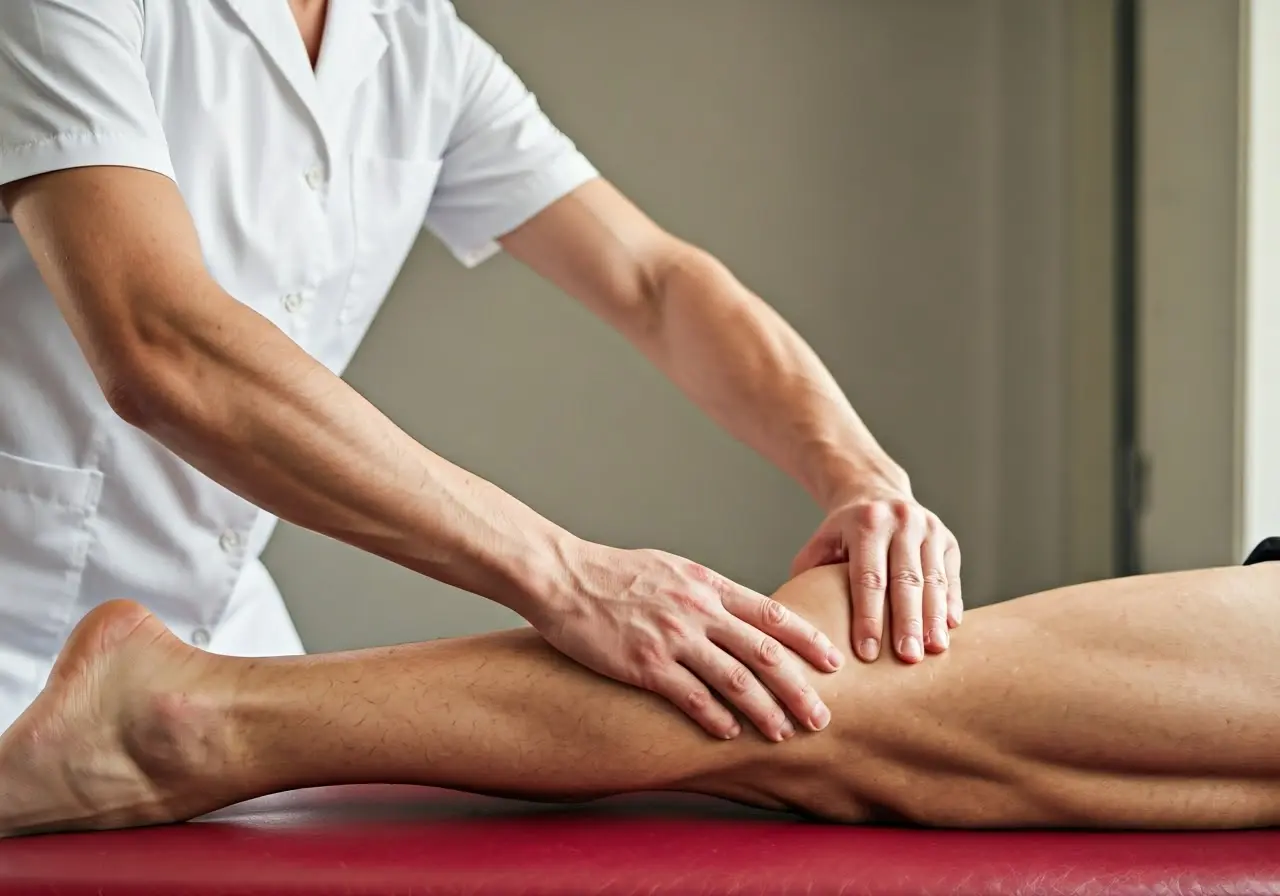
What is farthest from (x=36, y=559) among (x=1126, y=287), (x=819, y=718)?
(x=1126, y=287)

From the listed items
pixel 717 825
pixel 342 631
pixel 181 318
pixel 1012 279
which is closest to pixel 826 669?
pixel 717 825

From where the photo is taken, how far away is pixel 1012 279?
3090mm

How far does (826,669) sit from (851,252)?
220 centimetres

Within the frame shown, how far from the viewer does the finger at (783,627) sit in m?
1.09

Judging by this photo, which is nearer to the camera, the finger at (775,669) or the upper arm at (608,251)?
the finger at (775,669)

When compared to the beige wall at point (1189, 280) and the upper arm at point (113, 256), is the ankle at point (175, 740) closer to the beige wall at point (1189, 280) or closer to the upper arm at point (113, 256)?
the upper arm at point (113, 256)

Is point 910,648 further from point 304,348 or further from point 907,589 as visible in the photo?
point 304,348

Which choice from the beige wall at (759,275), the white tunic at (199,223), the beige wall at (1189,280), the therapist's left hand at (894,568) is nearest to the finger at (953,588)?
the therapist's left hand at (894,568)

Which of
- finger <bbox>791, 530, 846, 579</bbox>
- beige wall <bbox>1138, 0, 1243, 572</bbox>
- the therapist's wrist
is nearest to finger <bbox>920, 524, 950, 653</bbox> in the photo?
finger <bbox>791, 530, 846, 579</bbox>

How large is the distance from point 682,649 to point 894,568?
0.25 metres

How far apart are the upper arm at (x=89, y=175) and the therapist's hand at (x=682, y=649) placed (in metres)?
0.41

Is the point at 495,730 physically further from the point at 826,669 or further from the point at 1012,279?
the point at 1012,279

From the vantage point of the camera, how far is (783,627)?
1100 mm

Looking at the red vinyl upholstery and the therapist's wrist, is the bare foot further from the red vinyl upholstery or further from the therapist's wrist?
the therapist's wrist
